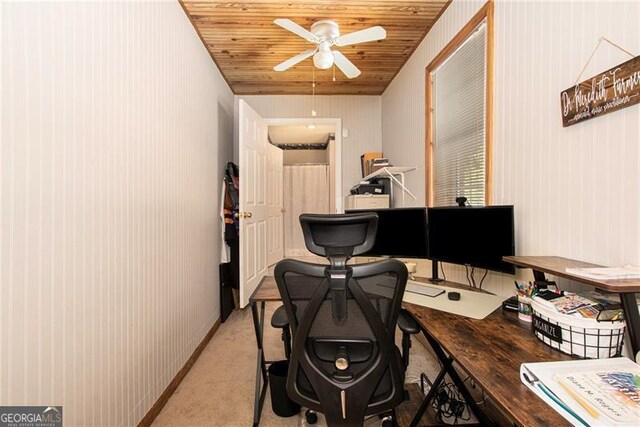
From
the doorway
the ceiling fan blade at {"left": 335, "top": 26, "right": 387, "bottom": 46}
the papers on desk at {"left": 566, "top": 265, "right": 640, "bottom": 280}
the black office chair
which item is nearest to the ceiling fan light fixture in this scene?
the ceiling fan blade at {"left": 335, "top": 26, "right": 387, "bottom": 46}

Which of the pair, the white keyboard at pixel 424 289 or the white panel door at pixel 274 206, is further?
the white panel door at pixel 274 206

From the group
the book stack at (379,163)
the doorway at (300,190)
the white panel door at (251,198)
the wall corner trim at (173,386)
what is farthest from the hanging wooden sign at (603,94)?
the doorway at (300,190)

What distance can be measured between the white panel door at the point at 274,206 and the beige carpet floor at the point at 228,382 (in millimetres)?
1837

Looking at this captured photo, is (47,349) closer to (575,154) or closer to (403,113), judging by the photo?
(575,154)

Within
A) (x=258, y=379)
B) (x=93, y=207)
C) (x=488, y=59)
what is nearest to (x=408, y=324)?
(x=258, y=379)

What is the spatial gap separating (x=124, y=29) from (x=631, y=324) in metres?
2.37

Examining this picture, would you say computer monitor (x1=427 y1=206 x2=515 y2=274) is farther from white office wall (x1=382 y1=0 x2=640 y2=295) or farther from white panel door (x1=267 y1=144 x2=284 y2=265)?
white panel door (x1=267 y1=144 x2=284 y2=265)

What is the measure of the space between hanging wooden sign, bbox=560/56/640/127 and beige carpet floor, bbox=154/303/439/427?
6.14 ft

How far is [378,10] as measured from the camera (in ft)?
7.16

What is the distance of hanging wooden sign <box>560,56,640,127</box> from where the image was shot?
3.09 ft

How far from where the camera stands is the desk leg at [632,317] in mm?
801

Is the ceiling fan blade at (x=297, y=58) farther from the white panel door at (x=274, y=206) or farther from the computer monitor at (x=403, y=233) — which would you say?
the white panel door at (x=274, y=206)

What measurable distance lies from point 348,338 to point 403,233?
1009mm

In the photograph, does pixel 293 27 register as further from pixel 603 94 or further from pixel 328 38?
pixel 603 94
